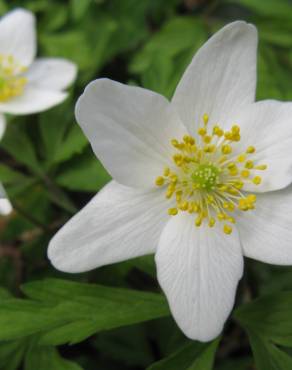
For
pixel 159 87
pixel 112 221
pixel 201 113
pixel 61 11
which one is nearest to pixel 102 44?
pixel 61 11

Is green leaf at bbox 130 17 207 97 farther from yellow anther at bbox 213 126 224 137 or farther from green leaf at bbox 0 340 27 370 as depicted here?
green leaf at bbox 0 340 27 370

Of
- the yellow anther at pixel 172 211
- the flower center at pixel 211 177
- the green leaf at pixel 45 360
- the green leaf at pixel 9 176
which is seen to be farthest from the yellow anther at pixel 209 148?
the green leaf at pixel 9 176

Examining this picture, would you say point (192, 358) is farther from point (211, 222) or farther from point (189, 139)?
point (189, 139)

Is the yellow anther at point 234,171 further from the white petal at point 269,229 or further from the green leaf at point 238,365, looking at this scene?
the green leaf at point 238,365

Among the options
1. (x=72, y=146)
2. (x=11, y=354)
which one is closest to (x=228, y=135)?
(x=72, y=146)

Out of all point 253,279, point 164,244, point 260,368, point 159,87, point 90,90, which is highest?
point 90,90

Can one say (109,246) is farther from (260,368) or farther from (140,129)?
(260,368)

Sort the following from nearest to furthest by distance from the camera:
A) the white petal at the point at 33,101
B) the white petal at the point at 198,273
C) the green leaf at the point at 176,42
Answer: the white petal at the point at 198,273 → the white petal at the point at 33,101 → the green leaf at the point at 176,42
